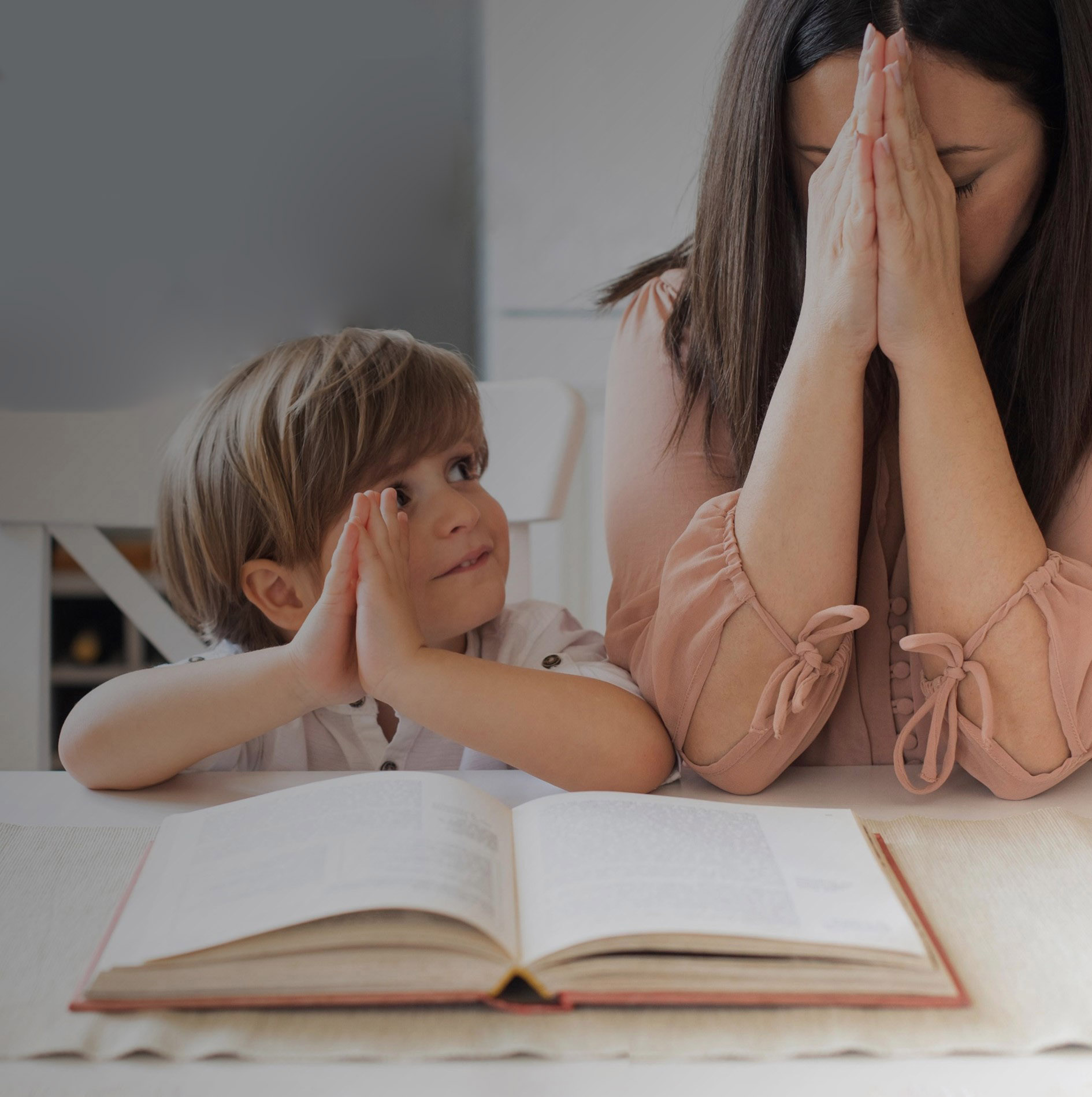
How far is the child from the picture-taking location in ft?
2.54

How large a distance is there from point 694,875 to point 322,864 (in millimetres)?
189

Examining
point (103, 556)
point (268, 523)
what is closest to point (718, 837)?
point (268, 523)

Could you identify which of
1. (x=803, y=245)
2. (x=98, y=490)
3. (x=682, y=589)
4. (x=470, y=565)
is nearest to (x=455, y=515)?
(x=470, y=565)

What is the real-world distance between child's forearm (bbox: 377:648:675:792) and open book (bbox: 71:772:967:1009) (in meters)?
0.14

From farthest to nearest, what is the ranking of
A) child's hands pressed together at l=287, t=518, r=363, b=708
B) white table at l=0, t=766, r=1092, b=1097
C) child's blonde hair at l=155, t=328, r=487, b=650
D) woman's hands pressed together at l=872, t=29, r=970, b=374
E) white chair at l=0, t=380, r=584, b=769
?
white chair at l=0, t=380, r=584, b=769, child's blonde hair at l=155, t=328, r=487, b=650, child's hands pressed together at l=287, t=518, r=363, b=708, woman's hands pressed together at l=872, t=29, r=970, b=374, white table at l=0, t=766, r=1092, b=1097

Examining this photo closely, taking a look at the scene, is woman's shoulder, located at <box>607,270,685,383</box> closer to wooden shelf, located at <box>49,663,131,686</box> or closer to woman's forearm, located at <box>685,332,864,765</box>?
woman's forearm, located at <box>685,332,864,765</box>

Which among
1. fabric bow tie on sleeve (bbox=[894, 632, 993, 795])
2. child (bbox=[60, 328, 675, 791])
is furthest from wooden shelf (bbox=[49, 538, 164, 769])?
fabric bow tie on sleeve (bbox=[894, 632, 993, 795])

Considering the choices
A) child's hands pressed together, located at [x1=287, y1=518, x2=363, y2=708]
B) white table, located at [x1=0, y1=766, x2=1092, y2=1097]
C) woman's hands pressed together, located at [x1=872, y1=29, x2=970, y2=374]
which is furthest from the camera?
child's hands pressed together, located at [x1=287, y1=518, x2=363, y2=708]

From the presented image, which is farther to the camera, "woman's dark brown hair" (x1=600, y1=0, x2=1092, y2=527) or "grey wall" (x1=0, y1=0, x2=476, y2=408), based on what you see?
"grey wall" (x1=0, y1=0, x2=476, y2=408)

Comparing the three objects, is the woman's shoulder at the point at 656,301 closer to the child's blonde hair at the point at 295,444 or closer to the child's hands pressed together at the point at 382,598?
the child's blonde hair at the point at 295,444

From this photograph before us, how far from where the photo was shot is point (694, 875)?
1.82 ft

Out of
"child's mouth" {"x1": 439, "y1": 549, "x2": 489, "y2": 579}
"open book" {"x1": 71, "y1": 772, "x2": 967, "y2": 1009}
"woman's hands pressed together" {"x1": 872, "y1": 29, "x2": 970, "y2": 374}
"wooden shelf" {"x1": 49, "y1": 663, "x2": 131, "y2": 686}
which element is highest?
"woman's hands pressed together" {"x1": 872, "y1": 29, "x2": 970, "y2": 374}

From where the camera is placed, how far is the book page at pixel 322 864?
20.1 inches

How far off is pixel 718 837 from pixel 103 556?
0.97 meters
